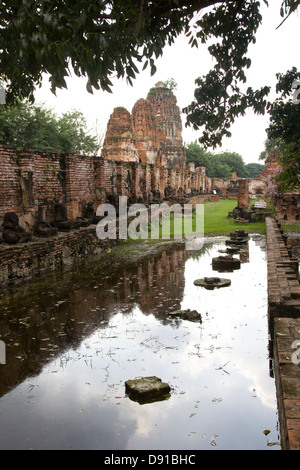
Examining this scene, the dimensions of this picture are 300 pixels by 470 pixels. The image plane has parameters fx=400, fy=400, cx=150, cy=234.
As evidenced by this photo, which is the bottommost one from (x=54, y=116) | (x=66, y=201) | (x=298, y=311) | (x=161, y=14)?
(x=298, y=311)

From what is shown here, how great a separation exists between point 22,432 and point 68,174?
9486 mm

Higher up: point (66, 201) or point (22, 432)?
point (66, 201)

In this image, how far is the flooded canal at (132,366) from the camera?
3.09 meters

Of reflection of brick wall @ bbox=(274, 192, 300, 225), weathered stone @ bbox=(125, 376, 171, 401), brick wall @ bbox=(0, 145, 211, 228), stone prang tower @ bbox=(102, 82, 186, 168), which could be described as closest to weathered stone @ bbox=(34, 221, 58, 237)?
brick wall @ bbox=(0, 145, 211, 228)

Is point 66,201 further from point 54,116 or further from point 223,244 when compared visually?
point 54,116

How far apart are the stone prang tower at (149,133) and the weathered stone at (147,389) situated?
23.9 metres

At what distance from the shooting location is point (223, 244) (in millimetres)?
12906

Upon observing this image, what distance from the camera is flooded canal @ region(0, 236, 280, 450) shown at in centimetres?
309

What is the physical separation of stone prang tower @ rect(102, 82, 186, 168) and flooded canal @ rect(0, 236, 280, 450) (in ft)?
67.4

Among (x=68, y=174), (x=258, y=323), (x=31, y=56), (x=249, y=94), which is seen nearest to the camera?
(x=31, y=56)

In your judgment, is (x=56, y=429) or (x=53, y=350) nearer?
(x=56, y=429)

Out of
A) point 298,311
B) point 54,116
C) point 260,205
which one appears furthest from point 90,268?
point 54,116

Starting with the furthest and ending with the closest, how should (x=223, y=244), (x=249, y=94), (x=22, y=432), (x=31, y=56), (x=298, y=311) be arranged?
(x=223, y=244), (x=249, y=94), (x=298, y=311), (x=31, y=56), (x=22, y=432)

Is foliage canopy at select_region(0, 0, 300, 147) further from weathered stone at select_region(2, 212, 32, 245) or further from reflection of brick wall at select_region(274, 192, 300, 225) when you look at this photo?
reflection of brick wall at select_region(274, 192, 300, 225)
